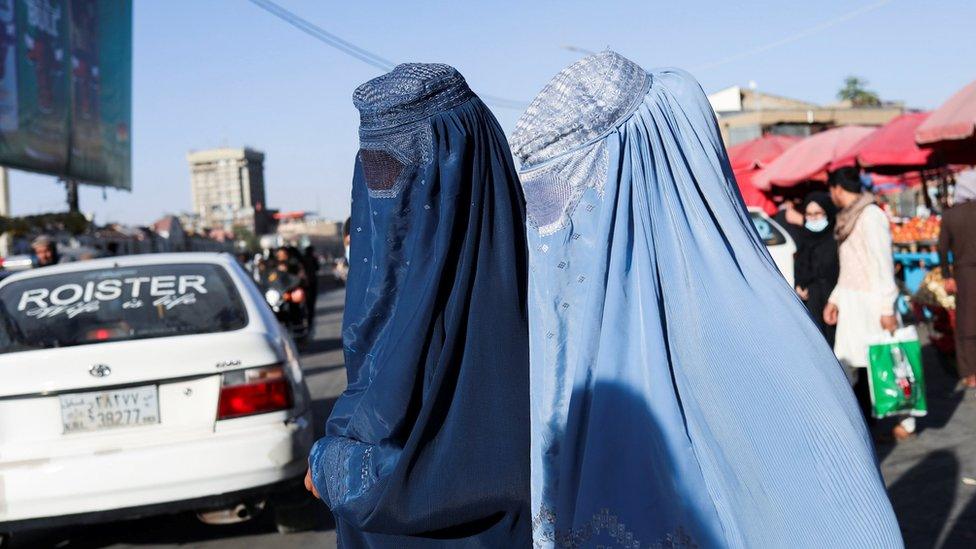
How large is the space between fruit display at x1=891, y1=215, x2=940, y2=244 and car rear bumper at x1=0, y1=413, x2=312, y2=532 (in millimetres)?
9464

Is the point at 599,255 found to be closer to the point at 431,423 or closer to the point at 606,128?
the point at 606,128

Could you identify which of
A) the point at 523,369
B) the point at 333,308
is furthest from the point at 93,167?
the point at 523,369

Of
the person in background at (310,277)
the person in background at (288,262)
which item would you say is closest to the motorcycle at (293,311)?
the person in background at (288,262)

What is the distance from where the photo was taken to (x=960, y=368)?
25.1ft

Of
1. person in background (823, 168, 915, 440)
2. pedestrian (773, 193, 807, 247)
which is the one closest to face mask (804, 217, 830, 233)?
pedestrian (773, 193, 807, 247)

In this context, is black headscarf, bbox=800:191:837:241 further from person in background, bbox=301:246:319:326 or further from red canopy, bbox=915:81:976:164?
person in background, bbox=301:246:319:326

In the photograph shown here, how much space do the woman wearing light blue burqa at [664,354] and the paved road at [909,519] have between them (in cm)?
297

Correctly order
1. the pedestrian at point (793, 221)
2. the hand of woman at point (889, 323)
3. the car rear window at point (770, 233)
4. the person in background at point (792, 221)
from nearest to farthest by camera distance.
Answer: the hand of woman at point (889, 323), the pedestrian at point (793, 221), the person in background at point (792, 221), the car rear window at point (770, 233)

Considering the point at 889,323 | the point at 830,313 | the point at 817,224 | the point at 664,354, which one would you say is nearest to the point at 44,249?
the point at 817,224

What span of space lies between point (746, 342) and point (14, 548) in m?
4.74

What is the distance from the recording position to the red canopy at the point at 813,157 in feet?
47.6

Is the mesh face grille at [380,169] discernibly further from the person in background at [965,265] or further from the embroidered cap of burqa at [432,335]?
the person in background at [965,265]

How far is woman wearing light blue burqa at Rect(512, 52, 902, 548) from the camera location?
5.34ft

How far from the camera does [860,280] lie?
6.21m
